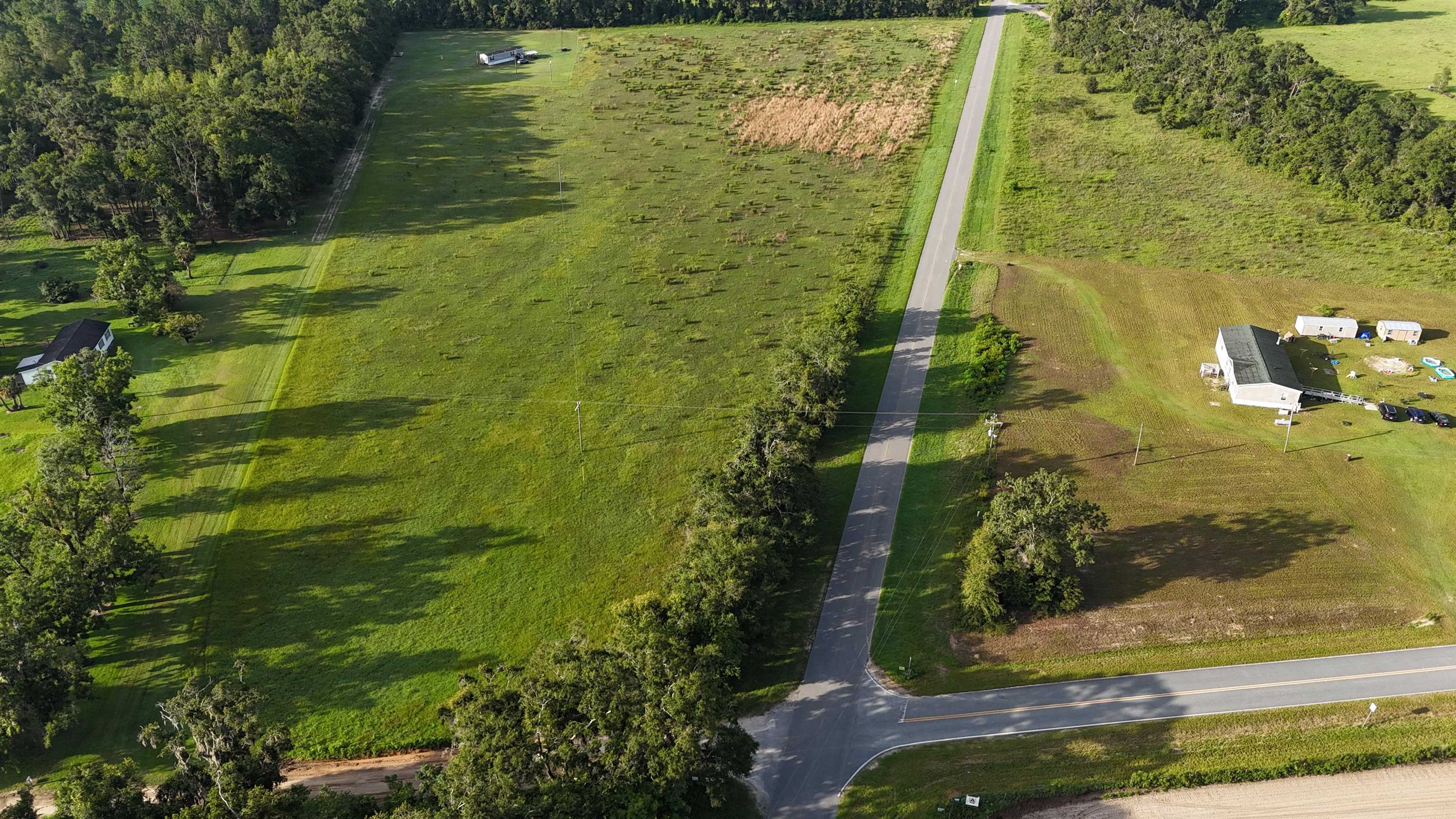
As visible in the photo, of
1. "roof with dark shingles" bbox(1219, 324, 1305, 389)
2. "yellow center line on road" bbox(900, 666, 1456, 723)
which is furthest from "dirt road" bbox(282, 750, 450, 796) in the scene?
"roof with dark shingles" bbox(1219, 324, 1305, 389)

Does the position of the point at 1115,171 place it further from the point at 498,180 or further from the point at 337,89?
the point at 337,89

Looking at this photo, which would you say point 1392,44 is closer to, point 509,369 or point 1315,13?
point 1315,13

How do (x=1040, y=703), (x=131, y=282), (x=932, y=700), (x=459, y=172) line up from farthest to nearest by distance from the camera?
(x=459, y=172) → (x=131, y=282) → (x=932, y=700) → (x=1040, y=703)

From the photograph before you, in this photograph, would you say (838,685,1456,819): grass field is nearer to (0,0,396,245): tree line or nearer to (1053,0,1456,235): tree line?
(1053,0,1456,235): tree line

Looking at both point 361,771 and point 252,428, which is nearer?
point 361,771

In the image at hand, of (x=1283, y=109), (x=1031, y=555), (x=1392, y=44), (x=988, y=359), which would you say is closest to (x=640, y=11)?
(x=1283, y=109)
